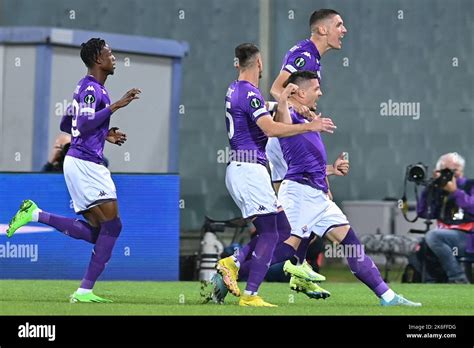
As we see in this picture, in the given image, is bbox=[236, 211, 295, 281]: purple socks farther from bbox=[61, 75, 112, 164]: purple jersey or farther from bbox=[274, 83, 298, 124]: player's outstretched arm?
bbox=[61, 75, 112, 164]: purple jersey

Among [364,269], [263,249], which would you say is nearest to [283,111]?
[263,249]

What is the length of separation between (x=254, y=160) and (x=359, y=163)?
9731 mm

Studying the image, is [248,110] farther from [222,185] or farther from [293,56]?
[222,185]

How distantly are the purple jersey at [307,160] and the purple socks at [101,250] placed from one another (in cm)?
148

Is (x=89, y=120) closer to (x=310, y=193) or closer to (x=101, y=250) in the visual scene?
(x=101, y=250)

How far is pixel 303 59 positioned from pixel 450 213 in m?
5.10

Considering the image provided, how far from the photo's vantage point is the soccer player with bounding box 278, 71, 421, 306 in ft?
38.4

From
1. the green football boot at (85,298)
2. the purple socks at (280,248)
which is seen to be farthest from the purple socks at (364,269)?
the green football boot at (85,298)

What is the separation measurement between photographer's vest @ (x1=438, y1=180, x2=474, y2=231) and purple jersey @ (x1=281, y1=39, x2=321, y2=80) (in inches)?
186

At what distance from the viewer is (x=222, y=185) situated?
2041 cm

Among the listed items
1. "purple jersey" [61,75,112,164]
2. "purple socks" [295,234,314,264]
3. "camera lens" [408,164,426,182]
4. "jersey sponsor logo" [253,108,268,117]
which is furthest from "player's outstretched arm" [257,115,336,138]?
"camera lens" [408,164,426,182]

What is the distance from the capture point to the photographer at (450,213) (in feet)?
54.7

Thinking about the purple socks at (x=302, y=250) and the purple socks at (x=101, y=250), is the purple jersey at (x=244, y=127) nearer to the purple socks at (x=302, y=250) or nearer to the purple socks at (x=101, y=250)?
the purple socks at (x=101, y=250)
